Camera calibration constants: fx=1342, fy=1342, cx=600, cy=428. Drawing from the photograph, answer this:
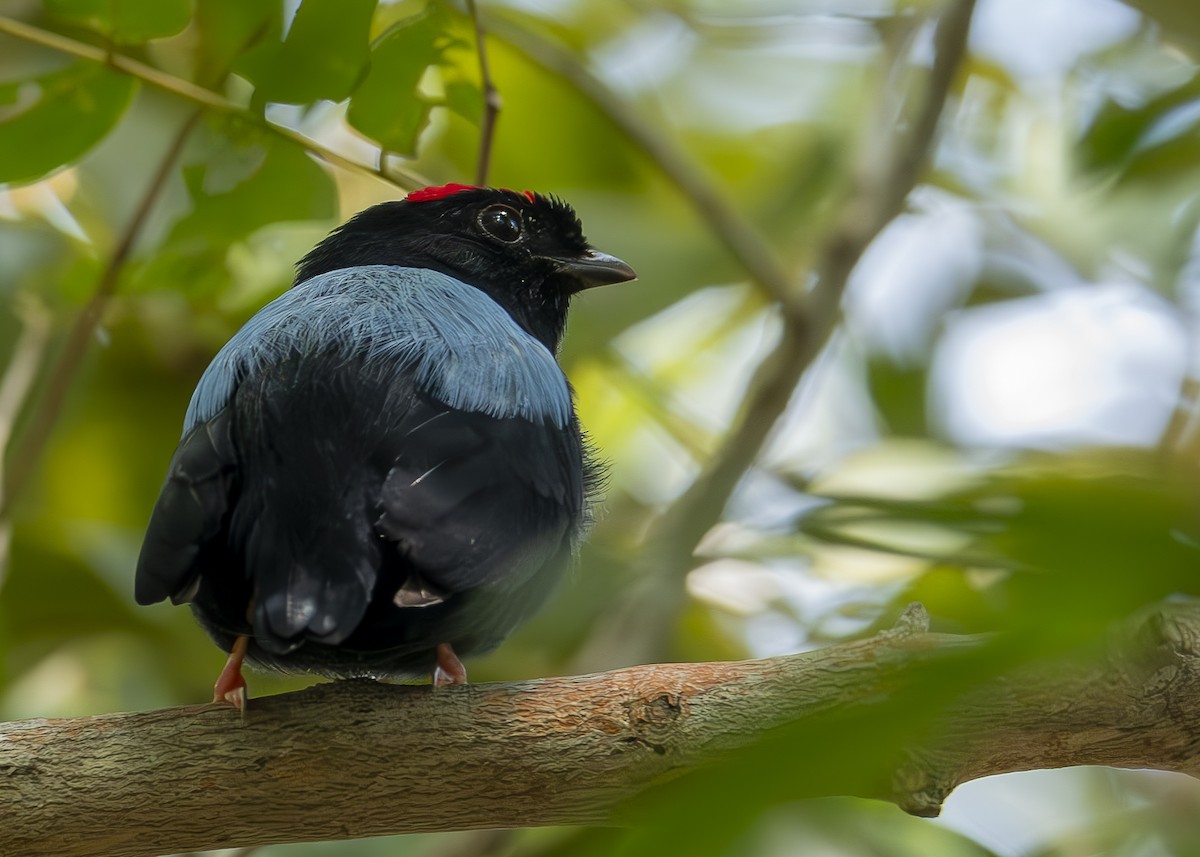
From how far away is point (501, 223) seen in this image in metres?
3.97

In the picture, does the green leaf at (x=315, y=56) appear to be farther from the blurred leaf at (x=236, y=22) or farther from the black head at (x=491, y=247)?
the black head at (x=491, y=247)

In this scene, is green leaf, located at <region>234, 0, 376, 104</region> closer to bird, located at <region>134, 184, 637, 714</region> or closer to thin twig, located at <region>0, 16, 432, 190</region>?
thin twig, located at <region>0, 16, 432, 190</region>

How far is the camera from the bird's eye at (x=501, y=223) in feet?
13.0

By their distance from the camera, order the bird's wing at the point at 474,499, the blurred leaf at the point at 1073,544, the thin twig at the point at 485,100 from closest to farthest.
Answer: the blurred leaf at the point at 1073,544
the bird's wing at the point at 474,499
the thin twig at the point at 485,100

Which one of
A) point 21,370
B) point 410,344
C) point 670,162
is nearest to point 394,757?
point 410,344

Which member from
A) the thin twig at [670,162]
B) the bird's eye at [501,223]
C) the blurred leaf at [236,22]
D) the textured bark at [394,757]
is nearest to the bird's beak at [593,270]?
the bird's eye at [501,223]

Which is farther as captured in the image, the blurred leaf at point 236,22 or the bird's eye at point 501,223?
the bird's eye at point 501,223

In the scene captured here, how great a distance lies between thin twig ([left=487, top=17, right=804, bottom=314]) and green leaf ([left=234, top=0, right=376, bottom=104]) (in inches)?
74.0

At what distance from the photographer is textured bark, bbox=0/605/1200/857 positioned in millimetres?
2557

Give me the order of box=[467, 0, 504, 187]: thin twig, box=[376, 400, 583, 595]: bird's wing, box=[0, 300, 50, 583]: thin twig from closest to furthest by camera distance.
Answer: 1. box=[376, 400, 583, 595]: bird's wing
2. box=[467, 0, 504, 187]: thin twig
3. box=[0, 300, 50, 583]: thin twig

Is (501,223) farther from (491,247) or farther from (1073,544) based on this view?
(1073,544)

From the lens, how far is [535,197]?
4066 millimetres

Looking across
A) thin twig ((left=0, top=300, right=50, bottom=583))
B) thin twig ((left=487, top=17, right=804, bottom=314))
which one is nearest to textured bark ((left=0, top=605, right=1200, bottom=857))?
thin twig ((left=0, top=300, right=50, bottom=583))

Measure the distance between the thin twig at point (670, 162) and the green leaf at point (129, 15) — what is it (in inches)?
A: 79.5
